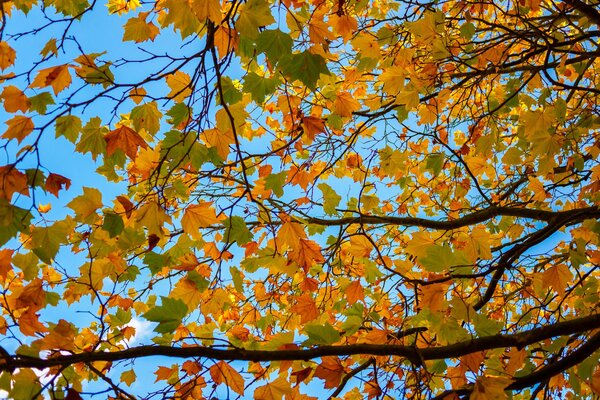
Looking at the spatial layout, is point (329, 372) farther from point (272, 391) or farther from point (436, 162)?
point (436, 162)

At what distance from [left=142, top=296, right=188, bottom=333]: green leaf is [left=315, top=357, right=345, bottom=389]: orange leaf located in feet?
2.26

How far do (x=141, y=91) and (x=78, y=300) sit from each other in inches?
76.4

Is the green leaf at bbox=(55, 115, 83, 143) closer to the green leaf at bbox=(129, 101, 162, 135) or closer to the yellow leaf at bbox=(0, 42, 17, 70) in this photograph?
the green leaf at bbox=(129, 101, 162, 135)

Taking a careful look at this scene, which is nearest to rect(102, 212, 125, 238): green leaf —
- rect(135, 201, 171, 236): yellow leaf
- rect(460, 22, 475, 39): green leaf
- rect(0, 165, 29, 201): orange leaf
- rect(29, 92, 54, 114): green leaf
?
rect(135, 201, 171, 236): yellow leaf

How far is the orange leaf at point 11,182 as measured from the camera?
1.75m

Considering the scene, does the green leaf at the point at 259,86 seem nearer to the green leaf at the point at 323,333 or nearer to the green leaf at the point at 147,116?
the green leaf at the point at 147,116

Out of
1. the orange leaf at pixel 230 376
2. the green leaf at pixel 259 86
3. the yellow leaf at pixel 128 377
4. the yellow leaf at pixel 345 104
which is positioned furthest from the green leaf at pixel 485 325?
the yellow leaf at pixel 128 377

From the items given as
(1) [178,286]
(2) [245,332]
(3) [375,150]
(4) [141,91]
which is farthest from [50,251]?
(3) [375,150]

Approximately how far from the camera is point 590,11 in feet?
8.41

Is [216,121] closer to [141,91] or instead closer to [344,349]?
[141,91]

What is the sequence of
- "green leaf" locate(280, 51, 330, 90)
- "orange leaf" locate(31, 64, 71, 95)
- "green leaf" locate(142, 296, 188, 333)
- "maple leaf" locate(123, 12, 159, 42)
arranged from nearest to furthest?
"green leaf" locate(142, 296, 188, 333)
"green leaf" locate(280, 51, 330, 90)
"orange leaf" locate(31, 64, 71, 95)
"maple leaf" locate(123, 12, 159, 42)

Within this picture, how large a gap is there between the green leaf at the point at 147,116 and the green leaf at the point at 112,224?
0.50 m

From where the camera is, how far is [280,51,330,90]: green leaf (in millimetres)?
1795

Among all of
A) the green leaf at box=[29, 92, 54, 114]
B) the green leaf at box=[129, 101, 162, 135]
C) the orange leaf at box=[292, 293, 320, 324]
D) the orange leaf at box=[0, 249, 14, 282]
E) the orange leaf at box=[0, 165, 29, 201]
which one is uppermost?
the green leaf at box=[29, 92, 54, 114]
